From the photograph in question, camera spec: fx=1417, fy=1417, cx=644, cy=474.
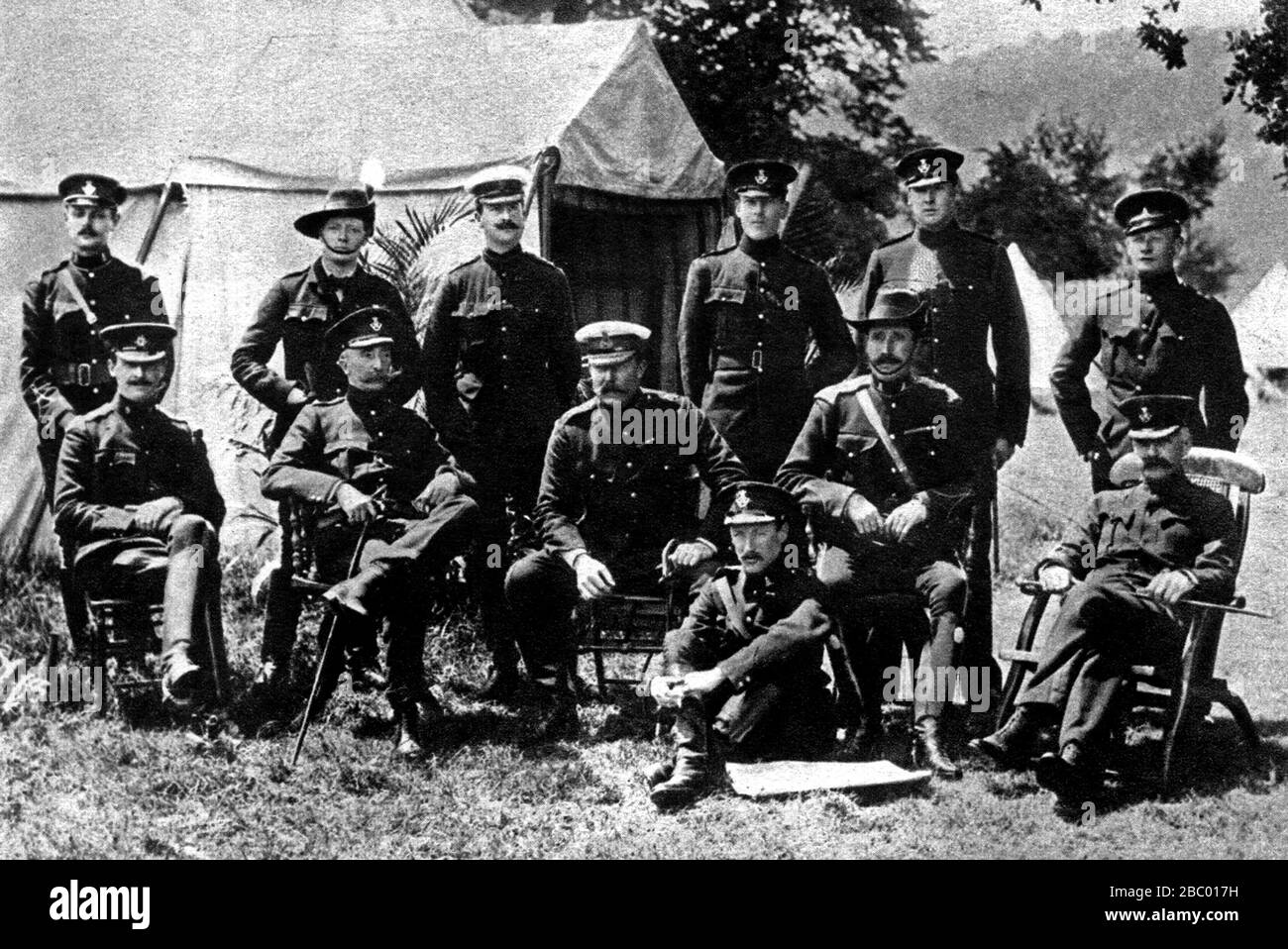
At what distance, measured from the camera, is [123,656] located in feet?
17.3

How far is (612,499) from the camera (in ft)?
17.3

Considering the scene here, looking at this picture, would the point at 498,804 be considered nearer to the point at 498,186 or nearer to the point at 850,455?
the point at 850,455

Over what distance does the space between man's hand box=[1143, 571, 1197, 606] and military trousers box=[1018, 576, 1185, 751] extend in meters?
0.04

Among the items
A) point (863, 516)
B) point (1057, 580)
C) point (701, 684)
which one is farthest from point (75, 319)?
point (1057, 580)

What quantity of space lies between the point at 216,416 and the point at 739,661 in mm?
3211

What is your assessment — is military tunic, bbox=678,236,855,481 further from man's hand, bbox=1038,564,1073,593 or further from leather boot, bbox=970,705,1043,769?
leather boot, bbox=970,705,1043,769

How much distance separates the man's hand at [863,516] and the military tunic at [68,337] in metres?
2.93

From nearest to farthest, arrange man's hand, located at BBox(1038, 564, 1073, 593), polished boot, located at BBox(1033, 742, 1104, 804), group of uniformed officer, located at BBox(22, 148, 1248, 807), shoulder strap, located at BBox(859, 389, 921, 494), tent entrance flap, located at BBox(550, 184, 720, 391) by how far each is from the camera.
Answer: polished boot, located at BBox(1033, 742, 1104, 804) → man's hand, located at BBox(1038, 564, 1073, 593) → group of uniformed officer, located at BBox(22, 148, 1248, 807) → shoulder strap, located at BBox(859, 389, 921, 494) → tent entrance flap, located at BBox(550, 184, 720, 391)

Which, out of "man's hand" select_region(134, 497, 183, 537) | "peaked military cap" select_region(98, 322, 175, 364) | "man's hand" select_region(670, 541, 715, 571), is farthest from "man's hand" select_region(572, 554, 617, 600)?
"peaked military cap" select_region(98, 322, 175, 364)

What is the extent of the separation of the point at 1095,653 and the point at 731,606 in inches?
46.6

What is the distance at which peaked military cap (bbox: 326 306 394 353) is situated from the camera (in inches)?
213

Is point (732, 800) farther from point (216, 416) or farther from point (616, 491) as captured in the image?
point (216, 416)
